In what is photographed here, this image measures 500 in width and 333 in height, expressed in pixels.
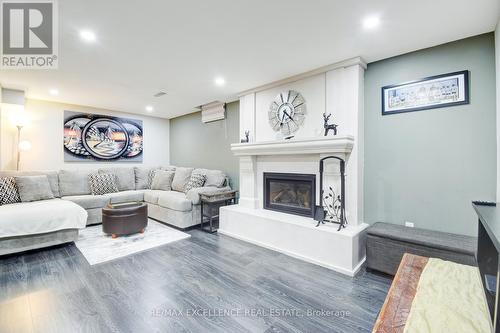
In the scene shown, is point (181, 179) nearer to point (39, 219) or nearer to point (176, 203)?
point (176, 203)

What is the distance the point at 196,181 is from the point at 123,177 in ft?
6.38

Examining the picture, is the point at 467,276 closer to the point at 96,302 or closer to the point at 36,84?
the point at 96,302

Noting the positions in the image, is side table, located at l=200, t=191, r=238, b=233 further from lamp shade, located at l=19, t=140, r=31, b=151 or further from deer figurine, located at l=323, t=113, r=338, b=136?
lamp shade, located at l=19, t=140, r=31, b=151

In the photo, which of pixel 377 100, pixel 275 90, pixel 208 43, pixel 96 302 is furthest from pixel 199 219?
pixel 377 100

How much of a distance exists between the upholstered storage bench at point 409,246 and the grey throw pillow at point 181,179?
148 inches

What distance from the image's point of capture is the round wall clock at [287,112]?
11.3ft

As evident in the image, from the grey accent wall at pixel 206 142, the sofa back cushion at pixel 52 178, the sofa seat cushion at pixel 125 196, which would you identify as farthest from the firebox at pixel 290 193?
the sofa back cushion at pixel 52 178

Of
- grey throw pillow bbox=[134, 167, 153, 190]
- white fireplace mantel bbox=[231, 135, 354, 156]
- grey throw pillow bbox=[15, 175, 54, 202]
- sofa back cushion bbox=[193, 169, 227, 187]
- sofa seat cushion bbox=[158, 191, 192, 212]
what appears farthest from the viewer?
grey throw pillow bbox=[134, 167, 153, 190]

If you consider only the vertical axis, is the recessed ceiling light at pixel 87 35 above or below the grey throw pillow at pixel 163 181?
above

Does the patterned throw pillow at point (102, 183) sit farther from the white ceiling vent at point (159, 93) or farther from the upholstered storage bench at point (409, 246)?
the upholstered storage bench at point (409, 246)

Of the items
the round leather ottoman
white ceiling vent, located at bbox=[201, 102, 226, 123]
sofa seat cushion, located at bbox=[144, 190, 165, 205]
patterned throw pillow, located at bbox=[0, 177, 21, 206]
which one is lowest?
the round leather ottoman

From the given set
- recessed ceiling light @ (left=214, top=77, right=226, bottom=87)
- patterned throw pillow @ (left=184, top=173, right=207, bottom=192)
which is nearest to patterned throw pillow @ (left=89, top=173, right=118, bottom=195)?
patterned throw pillow @ (left=184, top=173, right=207, bottom=192)

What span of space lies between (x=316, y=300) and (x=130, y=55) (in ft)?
10.9

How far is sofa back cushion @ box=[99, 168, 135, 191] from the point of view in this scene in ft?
17.2
